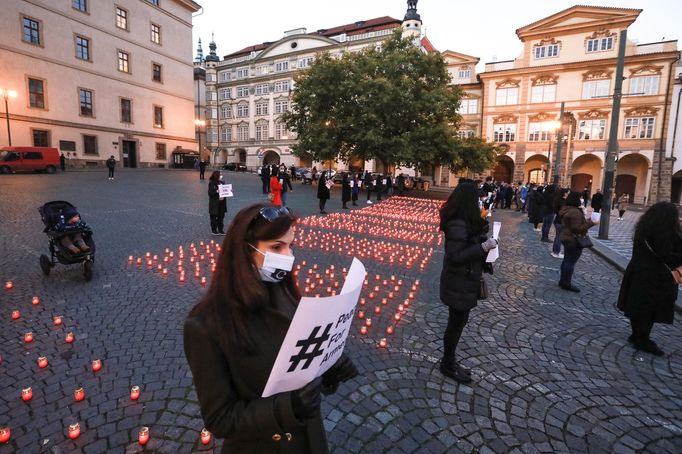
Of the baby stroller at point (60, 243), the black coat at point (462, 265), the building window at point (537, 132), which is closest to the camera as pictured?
the black coat at point (462, 265)

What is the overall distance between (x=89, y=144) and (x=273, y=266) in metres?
44.3

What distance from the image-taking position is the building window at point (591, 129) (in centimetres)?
3734

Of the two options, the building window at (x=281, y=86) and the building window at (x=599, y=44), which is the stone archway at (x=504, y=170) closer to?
the building window at (x=599, y=44)

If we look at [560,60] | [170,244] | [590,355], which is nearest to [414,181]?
[560,60]

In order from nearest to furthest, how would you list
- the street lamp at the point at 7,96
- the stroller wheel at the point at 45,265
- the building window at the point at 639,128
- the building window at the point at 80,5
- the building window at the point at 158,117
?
the stroller wheel at the point at 45,265 < the street lamp at the point at 7,96 < the building window at the point at 80,5 < the building window at the point at 639,128 < the building window at the point at 158,117

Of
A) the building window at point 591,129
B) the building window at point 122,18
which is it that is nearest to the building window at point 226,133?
the building window at point 122,18

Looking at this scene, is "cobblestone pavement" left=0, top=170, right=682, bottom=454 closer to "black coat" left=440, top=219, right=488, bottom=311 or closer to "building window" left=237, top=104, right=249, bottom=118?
"black coat" left=440, top=219, right=488, bottom=311

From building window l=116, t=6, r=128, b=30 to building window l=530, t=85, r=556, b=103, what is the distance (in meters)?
43.9

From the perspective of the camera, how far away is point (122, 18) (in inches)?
1528

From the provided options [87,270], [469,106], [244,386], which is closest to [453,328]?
[244,386]

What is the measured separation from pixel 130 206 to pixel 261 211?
16838mm

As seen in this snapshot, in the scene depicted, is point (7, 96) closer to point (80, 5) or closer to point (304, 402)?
point (80, 5)

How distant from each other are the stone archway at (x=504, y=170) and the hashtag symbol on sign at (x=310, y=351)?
45713mm

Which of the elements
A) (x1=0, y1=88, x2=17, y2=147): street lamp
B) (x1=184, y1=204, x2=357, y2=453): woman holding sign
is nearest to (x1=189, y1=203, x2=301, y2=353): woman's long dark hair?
(x1=184, y1=204, x2=357, y2=453): woman holding sign
